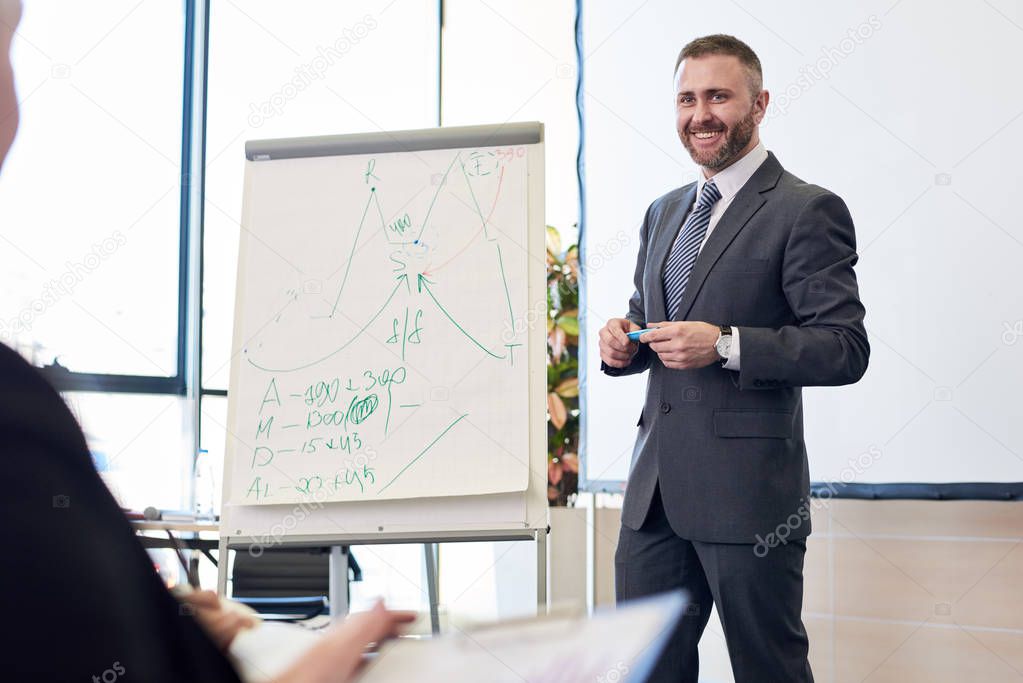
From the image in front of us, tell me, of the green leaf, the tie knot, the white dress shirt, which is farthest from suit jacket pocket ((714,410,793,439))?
the green leaf

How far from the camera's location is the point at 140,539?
0.48 m

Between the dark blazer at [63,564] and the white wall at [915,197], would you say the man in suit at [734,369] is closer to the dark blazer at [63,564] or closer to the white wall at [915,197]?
the white wall at [915,197]

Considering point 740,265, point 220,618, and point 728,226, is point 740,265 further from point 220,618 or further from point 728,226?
point 220,618

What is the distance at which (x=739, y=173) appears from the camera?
2.03 m

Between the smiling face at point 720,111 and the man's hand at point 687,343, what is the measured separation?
43cm

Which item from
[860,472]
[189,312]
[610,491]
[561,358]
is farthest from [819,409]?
[189,312]

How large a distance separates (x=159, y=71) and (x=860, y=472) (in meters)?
3.12

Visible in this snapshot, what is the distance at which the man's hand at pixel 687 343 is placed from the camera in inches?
71.0

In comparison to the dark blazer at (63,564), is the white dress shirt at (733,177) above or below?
above

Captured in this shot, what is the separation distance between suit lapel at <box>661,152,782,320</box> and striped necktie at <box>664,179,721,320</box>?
0.03 metres

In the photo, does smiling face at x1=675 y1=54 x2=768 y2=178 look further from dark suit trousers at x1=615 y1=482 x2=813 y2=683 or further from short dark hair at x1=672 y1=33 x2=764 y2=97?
dark suit trousers at x1=615 y1=482 x2=813 y2=683
